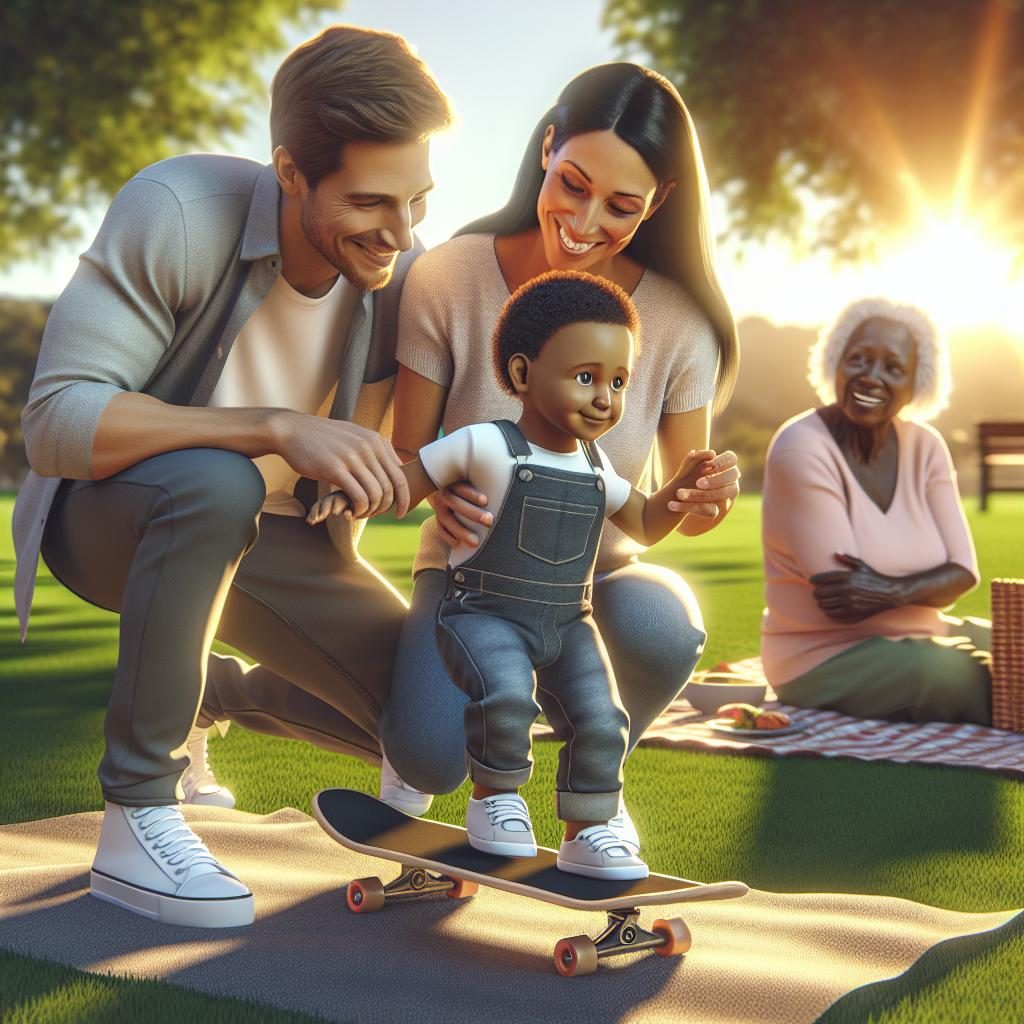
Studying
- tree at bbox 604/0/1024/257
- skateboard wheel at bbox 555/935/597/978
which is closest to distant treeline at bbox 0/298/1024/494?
tree at bbox 604/0/1024/257

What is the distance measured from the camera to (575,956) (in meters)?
2.47

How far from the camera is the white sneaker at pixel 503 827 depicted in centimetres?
257

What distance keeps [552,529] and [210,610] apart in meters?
0.72

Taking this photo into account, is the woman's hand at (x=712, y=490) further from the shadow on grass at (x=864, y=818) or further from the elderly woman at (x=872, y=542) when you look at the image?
the elderly woman at (x=872, y=542)

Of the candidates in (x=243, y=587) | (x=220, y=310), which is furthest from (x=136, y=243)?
(x=243, y=587)

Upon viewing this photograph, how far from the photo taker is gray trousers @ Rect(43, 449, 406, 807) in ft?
9.21

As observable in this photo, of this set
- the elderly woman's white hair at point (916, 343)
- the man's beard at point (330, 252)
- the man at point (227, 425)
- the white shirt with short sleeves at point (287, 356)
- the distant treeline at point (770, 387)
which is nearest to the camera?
the man at point (227, 425)

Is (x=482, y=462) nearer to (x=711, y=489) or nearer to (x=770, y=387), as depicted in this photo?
(x=711, y=489)

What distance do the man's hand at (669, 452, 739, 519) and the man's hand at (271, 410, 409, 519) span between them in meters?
0.58

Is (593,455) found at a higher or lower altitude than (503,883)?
higher

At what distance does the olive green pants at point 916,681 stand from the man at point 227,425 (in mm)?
2564

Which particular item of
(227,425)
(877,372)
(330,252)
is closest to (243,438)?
(227,425)

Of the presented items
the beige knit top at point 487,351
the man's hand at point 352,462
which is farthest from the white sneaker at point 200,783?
the man's hand at point 352,462

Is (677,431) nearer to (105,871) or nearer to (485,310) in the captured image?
(485,310)
